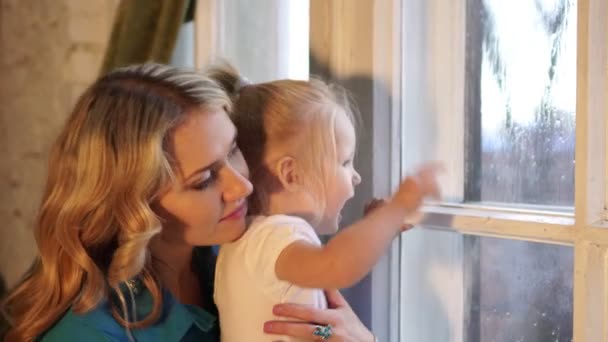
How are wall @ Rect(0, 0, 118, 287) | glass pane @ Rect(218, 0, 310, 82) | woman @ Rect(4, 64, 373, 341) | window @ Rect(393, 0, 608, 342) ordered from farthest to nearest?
wall @ Rect(0, 0, 118, 287), glass pane @ Rect(218, 0, 310, 82), woman @ Rect(4, 64, 373, 341), window @ Rect(393, 0, 608, 342)

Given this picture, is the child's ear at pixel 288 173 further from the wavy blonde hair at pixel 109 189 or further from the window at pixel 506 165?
the window at pixel 506 165

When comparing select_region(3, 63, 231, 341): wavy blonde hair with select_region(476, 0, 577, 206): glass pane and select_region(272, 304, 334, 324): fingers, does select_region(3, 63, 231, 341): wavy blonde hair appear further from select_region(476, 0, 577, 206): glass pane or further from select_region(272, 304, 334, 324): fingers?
select_region(476, 0, 577, 206): glass pane

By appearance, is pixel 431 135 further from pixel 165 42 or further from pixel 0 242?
pixel 0 242

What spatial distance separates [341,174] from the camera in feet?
3.91

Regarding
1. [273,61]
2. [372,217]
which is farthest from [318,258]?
[273,61]

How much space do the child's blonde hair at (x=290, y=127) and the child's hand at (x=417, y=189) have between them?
160mm

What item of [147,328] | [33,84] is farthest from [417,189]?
[33,84]

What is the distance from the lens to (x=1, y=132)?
260cm

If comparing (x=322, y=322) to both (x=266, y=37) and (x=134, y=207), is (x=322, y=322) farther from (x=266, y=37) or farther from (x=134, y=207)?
(x=266, y=37)

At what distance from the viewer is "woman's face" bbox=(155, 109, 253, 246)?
1.12 metres

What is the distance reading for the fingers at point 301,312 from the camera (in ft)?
3.62

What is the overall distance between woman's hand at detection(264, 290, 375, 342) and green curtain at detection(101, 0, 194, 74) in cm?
77

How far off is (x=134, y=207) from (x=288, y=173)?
0.25m

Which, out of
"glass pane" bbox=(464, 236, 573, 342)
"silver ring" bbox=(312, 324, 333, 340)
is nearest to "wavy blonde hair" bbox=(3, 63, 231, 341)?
"silver ring" bbox=(312, 324, 333, 340)
